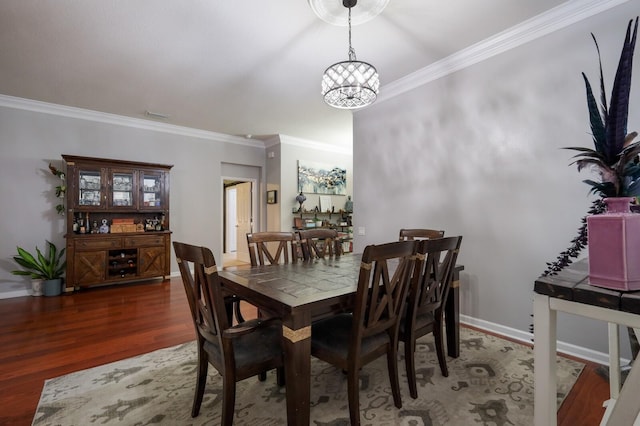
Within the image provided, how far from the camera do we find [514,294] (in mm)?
2705

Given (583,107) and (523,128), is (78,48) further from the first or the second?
(583,107)

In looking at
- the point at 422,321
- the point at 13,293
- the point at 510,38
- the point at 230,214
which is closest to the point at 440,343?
the point at 422,321

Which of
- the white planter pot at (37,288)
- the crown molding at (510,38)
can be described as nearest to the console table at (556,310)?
the crown molding at (510,38)

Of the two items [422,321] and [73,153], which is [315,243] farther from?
[73,153]

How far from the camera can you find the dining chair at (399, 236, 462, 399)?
179 cm

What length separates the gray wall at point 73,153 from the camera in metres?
4.10

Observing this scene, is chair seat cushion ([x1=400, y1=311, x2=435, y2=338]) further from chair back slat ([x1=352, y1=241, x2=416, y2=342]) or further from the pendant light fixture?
the pendant light fixture

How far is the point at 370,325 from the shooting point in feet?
5.23

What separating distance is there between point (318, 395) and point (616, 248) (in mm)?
1733

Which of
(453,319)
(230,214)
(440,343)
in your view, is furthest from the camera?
(230,214)

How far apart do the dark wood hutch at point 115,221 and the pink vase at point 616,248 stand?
5.27m

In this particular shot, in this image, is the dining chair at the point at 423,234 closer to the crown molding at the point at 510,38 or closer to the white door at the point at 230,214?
the crown molding at the point at 510,38

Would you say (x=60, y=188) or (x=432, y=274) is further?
(x=60, y=188)

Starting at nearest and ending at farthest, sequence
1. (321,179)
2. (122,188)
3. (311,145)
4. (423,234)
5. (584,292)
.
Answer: (584,292)
(423,234)
(122,188)
(311,145)
(321,179)
